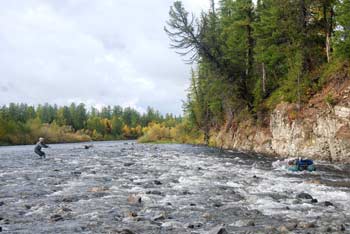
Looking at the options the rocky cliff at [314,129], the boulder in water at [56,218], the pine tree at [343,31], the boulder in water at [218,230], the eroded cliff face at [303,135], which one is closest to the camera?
the boulder in water at [218,230]

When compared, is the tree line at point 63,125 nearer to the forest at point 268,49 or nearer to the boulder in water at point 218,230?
the forest at point 268,49

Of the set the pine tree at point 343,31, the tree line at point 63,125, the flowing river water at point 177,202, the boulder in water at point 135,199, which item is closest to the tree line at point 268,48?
the pine tree at point 343,31

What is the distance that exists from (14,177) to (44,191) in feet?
18.6

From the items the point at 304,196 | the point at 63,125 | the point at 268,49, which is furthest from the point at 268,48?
the point at 63,125

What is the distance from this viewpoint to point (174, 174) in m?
20.9

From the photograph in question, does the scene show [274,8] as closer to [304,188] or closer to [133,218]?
[304,188]

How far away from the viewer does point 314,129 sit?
93.4ft

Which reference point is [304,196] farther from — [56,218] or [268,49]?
[268,49]

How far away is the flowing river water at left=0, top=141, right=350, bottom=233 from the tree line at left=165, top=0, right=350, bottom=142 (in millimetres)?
13588

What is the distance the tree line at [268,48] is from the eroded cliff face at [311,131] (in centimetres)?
159

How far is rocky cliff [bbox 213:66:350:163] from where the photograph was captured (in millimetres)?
25438

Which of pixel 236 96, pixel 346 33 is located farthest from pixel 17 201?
pixel 236 96

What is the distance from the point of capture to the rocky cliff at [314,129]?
25438 mm

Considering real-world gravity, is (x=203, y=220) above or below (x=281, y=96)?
below
